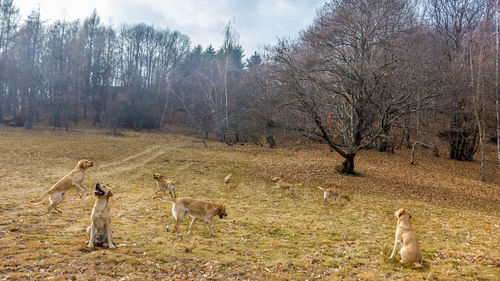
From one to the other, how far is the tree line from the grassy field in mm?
4572

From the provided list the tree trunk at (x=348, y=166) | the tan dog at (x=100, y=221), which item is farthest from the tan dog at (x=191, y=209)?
the tree trunk at (x=348, y=166)

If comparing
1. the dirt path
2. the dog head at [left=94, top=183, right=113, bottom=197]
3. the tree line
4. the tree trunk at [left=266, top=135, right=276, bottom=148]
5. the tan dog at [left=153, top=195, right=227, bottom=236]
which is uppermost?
the tree line

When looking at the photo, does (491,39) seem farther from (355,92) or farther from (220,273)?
(220,273)

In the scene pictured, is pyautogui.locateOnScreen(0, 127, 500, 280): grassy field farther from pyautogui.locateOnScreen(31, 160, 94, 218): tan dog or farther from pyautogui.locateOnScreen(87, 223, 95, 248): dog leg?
pyautogui.locateOnScreen(31, 160, 94, 218): tan dog

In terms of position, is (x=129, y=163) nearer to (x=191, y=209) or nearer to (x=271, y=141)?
(x=191, y=209)

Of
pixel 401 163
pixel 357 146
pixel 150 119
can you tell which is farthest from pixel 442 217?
pixel 150 119

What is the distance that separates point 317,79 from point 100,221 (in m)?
16.9

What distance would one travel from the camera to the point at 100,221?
6.72 metres

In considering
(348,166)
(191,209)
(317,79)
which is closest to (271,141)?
(348,166)

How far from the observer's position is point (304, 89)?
20188 mm

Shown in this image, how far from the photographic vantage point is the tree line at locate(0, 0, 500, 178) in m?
19.0

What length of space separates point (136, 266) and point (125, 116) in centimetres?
5166

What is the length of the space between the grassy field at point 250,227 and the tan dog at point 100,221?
0.74 feet

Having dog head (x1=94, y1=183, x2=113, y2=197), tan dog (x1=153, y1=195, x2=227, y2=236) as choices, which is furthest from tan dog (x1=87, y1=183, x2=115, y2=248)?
tan dog (x1=153, y1=195, x2=227, y2=236)
